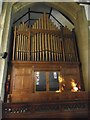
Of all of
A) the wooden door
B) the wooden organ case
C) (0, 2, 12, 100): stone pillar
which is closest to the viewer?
(0, 2, 12, 100): stone pillar

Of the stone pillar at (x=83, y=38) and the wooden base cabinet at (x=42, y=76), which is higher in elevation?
the stone pillar at (x=83, y=38)

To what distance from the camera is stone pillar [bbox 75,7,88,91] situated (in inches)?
275

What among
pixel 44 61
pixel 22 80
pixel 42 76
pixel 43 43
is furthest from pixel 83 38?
pixel 22 80

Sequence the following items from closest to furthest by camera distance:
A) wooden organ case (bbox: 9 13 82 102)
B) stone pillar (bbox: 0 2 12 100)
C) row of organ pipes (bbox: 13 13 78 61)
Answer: stone pillar (bbox: 0 2 12 100) → wooden organ case (bbox: 9 13 82 102) → row of organ pipes (bbox: 13 13 78 61)

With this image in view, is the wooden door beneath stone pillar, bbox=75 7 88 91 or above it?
beneath

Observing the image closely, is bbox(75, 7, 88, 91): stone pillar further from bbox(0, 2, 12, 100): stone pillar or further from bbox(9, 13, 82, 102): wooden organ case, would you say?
bbox(0, 2, 12, 100): stone pillar

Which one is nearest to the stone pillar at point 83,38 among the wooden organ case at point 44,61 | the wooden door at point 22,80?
the wooden organ case at point 44,61

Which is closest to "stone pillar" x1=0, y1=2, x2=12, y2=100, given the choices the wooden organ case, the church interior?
the church interior

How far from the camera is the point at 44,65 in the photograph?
7137 mm

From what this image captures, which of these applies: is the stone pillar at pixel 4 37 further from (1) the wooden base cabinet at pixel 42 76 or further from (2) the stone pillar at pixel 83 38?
(2) the stone pillar at pixel 83 38

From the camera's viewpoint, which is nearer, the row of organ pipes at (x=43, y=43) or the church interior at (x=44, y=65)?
the church interior at (x=44, y=65)

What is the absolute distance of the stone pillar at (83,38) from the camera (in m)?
6.98

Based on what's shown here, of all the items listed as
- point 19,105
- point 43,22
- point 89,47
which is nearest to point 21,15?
point 43,22

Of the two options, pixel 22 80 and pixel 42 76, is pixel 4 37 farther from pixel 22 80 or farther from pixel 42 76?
pixel 42 76
